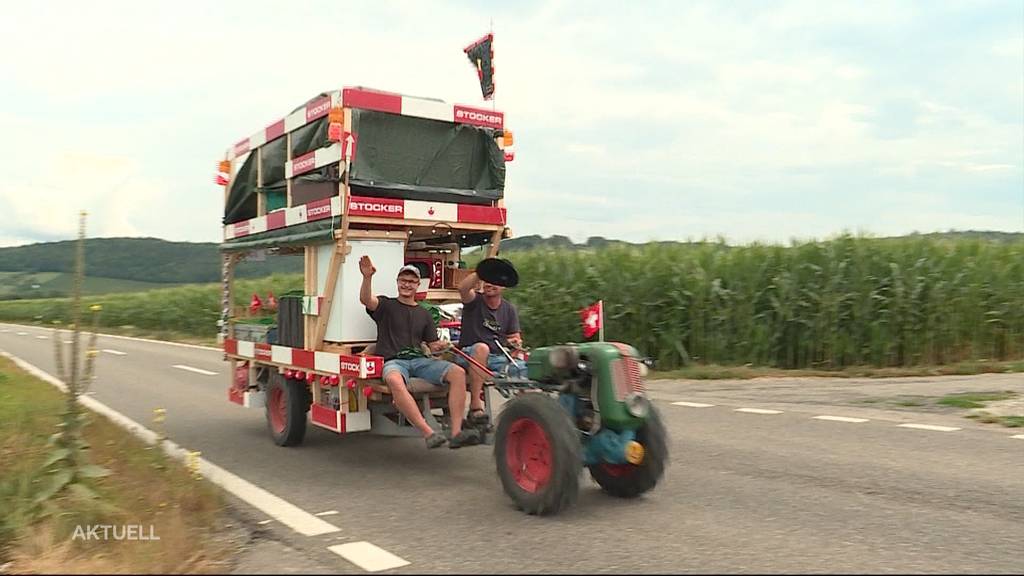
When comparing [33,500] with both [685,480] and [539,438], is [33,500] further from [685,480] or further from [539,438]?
[685,480]

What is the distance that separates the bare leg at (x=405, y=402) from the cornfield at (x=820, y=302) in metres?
9.42

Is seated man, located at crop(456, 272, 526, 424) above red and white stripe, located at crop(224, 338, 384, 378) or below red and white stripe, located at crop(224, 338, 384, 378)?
above

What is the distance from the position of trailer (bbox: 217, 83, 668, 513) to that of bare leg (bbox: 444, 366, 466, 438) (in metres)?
0.23

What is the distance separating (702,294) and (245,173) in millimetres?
9057

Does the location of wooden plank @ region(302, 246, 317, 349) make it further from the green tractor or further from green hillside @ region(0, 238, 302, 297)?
green hillside @ region(0, 238, 302, 297)

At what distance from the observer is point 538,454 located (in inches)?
231

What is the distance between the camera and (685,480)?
683 cm

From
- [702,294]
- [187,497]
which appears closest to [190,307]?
[702,294]

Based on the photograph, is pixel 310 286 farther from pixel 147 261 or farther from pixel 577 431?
pixel 147 261

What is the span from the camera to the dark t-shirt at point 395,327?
7.55 meters

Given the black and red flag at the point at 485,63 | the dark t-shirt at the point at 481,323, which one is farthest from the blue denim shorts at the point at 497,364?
the black and red flag at the point at 485,63

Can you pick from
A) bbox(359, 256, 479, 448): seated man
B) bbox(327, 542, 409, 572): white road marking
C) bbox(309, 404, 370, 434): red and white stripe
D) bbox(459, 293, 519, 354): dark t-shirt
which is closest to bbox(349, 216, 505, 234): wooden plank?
bbox(359, 256, 479, 448): seated man

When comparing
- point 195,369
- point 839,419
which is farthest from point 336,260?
point 195,369

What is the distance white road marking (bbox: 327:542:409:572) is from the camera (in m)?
4.75
